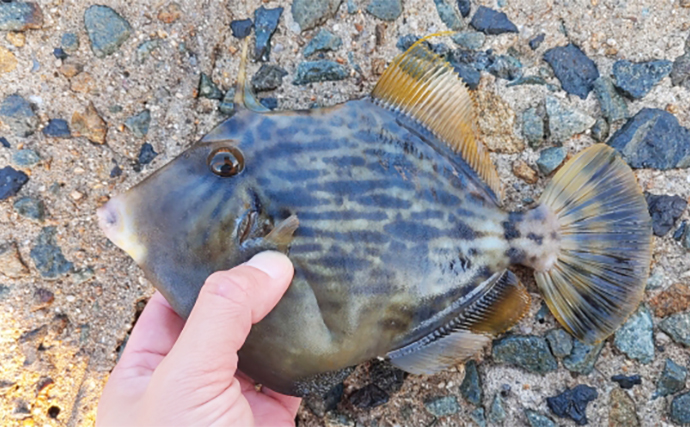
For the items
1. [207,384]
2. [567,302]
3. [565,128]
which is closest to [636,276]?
[567,302]

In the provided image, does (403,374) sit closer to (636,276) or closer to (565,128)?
(636,276)

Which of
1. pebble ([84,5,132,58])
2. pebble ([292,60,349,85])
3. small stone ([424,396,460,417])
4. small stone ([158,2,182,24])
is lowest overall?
small stone ([424,396,460,417])

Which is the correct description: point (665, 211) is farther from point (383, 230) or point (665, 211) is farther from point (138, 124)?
point (138, 124)

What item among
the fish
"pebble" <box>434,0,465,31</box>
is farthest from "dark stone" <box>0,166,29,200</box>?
"pebble" <box>434,0,465,31</box>

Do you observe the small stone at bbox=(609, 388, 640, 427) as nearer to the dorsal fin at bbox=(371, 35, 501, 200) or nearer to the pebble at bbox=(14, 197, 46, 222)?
the dorsal fin at bbox=(371, 35, 501, 200)

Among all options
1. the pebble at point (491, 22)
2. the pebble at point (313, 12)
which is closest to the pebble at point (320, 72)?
the pebble at point (313, 12)

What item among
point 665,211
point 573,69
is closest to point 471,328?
point 665,211
